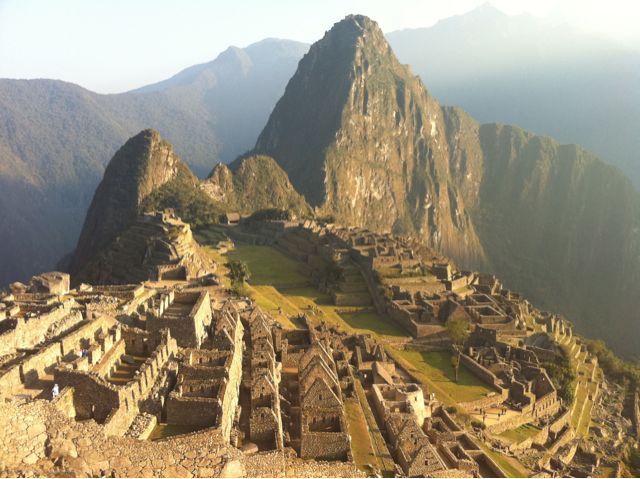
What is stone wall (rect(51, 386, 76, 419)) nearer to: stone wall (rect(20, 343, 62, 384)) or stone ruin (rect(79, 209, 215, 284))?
stone wall (rect(20, 343, 62, 384))

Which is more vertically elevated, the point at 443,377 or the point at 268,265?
the point at 268,265

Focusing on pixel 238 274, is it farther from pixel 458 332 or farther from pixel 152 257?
pixel 458 332

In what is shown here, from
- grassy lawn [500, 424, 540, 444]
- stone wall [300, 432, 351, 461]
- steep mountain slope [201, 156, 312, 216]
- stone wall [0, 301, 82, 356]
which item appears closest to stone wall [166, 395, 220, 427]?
stone wall [300, 432, 351, 461]

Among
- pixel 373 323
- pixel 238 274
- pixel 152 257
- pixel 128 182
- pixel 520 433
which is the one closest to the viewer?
pixel 520 433

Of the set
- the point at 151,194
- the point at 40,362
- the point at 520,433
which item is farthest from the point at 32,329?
the point at 151,194

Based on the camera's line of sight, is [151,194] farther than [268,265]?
Yes

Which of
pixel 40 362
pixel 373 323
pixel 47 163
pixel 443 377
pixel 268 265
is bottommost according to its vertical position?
pixel 443 377

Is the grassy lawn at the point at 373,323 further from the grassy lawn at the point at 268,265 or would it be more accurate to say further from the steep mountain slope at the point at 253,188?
the steep mountain slope at the point at 253,188
